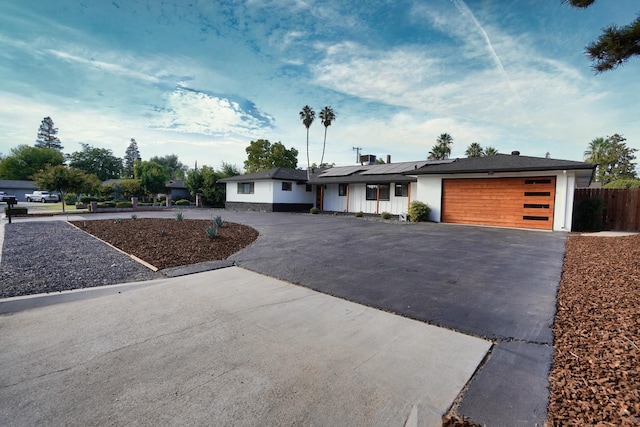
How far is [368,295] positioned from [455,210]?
12909 mm

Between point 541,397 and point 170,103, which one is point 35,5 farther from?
point 541,397

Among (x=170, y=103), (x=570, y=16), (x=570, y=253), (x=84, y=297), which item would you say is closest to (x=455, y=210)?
(x=570, y=253)

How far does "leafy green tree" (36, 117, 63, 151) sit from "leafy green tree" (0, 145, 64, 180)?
10.6m

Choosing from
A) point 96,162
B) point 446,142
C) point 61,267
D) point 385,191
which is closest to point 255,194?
point 385,191

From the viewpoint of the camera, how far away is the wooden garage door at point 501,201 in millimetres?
13008

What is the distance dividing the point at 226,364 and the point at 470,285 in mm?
4480

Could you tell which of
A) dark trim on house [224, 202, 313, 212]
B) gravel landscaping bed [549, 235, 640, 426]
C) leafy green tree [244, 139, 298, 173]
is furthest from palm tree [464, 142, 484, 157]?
gravel landscaping bed [549, 235, 640, 426]

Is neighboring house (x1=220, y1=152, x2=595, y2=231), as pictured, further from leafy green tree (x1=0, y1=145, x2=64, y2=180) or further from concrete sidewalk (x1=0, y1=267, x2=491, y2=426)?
leafy green tree (x1=0, y1=145, x2=64, y2=180)

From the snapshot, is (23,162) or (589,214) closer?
(589,214)

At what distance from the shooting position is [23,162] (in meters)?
54.4

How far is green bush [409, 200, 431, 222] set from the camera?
52.9ft

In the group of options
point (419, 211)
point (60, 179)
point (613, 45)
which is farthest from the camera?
point (60, 179)

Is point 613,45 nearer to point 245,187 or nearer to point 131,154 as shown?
point 245,187

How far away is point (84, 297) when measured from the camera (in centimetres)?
454
